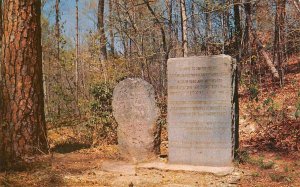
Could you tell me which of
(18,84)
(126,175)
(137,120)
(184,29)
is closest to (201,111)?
(137,120)

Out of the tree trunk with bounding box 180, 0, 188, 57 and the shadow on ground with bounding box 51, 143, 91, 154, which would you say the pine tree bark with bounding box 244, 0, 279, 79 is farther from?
the shadow on ground with bounding box 51, 143, 91, 154

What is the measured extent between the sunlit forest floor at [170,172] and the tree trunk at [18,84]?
42 cm

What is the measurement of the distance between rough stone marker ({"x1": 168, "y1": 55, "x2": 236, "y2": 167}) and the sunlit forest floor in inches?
19.7

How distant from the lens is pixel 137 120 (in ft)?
24.9

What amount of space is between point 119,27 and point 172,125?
10256 millimetres

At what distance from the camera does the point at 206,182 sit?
610cm

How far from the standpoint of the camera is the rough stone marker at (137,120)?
7531 millimetres

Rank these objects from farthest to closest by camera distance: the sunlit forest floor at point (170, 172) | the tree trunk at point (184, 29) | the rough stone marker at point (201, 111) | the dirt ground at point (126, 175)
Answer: the tree trunk at point (184, 29) < the rough stone marker at point (201, 111) < the sunlit forest floor at point (170, 172) < the dirt ground at point (126, 175)

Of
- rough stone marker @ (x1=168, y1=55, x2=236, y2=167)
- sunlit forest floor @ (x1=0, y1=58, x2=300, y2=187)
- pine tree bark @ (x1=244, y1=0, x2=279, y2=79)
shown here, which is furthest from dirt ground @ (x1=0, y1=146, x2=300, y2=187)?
pine tree bark @ (x1=244, y1=0, x2=279, y2=79)

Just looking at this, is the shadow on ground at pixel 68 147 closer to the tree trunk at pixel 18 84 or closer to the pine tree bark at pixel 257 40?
the tree trunk at pixel 18 84

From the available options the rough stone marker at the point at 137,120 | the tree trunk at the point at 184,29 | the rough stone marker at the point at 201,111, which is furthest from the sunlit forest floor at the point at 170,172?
the tree trunk at the point at 184,29

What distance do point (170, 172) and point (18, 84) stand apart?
122 inches

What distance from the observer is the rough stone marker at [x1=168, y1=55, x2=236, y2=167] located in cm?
682

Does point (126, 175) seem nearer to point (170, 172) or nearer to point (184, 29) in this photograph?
point (170, 172)
